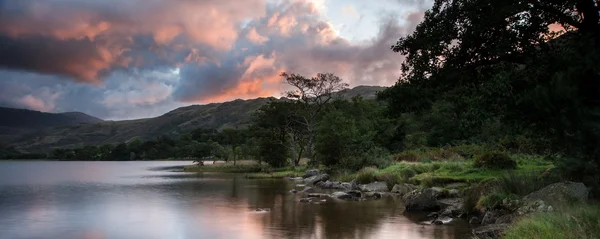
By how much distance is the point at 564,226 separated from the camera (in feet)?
28.6

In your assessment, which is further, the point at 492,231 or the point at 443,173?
the point at 443,173

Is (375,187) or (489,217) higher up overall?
(375,187)

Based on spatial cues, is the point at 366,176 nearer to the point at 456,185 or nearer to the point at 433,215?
the point at 456,185

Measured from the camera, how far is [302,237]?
15922mm

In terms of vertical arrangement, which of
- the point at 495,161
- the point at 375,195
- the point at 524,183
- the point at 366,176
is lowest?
the point at 375,195

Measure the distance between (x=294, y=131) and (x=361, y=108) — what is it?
1695 centimetres

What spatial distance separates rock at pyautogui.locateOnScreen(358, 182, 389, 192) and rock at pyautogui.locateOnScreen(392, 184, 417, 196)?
3.01ft

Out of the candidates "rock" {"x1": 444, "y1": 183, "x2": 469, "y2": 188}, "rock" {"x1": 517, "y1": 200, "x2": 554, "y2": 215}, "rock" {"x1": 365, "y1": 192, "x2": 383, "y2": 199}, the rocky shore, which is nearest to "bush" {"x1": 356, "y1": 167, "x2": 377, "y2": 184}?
the rocky shore

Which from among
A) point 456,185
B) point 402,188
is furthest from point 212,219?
point 456,185

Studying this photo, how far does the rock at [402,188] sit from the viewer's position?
2823 cm

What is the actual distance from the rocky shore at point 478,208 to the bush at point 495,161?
3889 mm

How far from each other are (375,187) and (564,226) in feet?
76.1

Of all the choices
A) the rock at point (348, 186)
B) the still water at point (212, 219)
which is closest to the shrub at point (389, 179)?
the rock at point (348, 186)

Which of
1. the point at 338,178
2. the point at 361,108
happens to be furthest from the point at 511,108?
the point at 361,108
